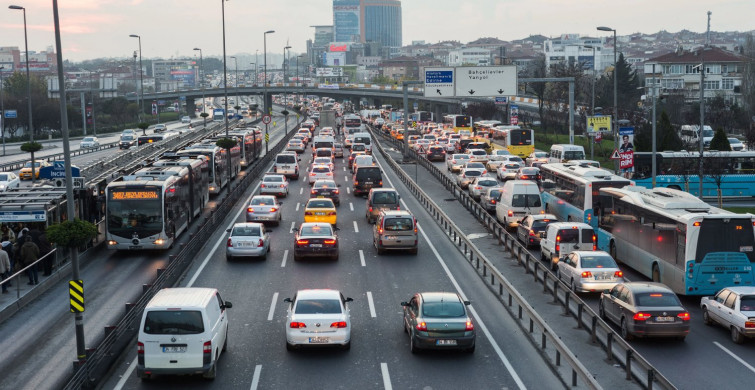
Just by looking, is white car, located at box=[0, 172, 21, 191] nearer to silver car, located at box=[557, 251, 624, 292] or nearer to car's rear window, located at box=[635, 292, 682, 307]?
silver car, located at box=[557, 251, 624, 292]

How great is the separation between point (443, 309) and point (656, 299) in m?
5.55

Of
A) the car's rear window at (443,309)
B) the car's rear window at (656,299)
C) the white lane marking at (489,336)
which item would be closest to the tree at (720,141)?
the white lane marking at (489,336)

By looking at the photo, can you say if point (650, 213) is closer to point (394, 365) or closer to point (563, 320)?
point (563, 320)

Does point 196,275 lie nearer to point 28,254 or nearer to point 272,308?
point 28,254

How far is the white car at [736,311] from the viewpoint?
20703 millimetres

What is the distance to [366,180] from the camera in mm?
51938

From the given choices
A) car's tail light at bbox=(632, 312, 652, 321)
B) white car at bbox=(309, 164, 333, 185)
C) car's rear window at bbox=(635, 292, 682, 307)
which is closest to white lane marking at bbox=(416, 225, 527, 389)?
car's tail light at bbox=(632, 312, 652, 321)

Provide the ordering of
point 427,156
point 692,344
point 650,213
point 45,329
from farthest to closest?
1. point 427,156
2. point 650,213
3. point 45,329
4. point 692,344

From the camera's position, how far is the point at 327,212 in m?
39.4

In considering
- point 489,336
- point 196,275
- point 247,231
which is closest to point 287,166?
point 247,231

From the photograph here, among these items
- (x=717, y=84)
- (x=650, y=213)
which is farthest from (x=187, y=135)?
(x=717, y=84)

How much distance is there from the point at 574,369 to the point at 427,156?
62.8 meters

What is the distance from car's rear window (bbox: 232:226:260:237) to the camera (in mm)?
32031

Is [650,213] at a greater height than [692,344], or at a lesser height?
greater
